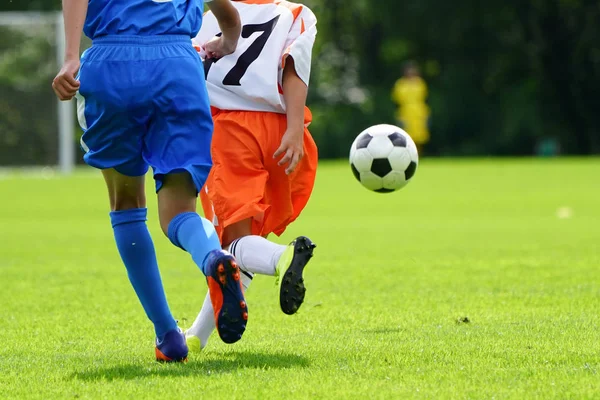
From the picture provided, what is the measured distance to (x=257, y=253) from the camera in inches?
165

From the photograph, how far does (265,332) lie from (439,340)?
34.4 inches

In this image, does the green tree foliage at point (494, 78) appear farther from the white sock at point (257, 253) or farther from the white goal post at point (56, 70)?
the white sock at point (257, 253)

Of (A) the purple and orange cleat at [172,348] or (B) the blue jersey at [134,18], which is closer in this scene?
(B) the blue jersey at [134,18]

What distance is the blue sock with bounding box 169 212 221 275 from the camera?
3.76 metres

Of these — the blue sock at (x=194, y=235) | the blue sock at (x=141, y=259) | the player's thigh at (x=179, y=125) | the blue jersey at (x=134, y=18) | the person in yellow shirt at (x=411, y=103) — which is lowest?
the person in yellow shirt at (x=411, y=103)

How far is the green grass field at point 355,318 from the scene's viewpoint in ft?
11.8

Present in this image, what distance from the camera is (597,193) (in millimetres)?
15617

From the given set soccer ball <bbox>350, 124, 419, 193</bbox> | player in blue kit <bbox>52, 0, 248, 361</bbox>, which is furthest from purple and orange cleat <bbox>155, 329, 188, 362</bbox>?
soccer ball <bbox>350, 124, 419, 193</bbox>

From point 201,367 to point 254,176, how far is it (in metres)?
0.89

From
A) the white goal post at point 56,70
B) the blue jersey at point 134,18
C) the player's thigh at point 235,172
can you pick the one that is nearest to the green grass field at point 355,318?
the player's thigh at point 235,172

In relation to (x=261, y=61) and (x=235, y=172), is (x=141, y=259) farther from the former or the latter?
(x=261, y=61)

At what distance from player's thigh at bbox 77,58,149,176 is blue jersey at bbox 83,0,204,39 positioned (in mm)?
131

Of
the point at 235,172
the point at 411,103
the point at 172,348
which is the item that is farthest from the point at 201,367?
the point at 411,103

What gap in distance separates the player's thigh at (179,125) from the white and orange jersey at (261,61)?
1.93ft
